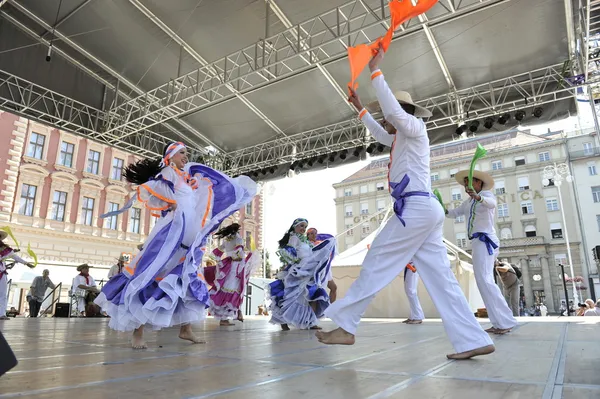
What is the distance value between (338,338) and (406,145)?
128cm

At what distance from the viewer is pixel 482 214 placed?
454 centimetres

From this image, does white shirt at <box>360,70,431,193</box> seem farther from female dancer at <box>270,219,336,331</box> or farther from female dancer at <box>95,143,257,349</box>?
female dancer at <box>270,219,336,331</box>

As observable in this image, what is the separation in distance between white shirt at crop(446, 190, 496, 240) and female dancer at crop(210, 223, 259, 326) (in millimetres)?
3397

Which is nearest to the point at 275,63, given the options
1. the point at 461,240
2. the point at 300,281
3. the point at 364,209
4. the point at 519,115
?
the point at 300,281

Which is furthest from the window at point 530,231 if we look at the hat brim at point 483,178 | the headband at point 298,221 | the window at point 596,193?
the hat brim at point 483,178

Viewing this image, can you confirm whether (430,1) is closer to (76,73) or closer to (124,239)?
(76,73)

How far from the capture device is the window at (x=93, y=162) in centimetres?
2236

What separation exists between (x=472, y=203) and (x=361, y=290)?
2.75m

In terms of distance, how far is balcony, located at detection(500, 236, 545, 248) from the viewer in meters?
38.8

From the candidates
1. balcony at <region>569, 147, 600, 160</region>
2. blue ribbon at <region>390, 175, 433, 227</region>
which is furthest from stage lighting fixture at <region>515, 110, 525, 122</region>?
balcony at <region>569, 147, 600, 160</region>

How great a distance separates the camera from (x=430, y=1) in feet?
8.11

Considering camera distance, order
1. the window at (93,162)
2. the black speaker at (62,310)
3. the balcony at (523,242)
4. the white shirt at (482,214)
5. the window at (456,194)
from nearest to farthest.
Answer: the white shirt at (482,214)
the black speaker at (62,310)
the window at (93,162)
the balcony at (523,242)
the window at (456,194)

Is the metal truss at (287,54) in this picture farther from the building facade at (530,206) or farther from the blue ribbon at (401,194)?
the building facade at (530,206)

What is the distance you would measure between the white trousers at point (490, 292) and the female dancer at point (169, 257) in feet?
8.72
